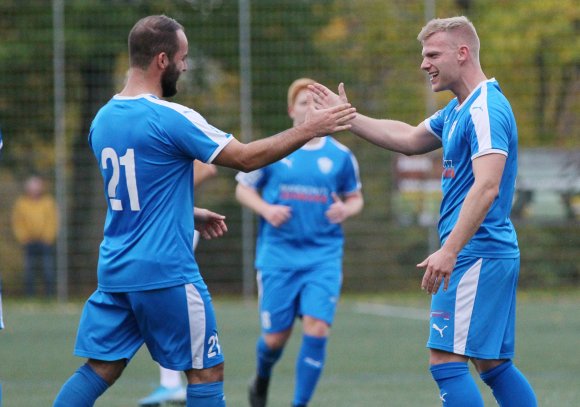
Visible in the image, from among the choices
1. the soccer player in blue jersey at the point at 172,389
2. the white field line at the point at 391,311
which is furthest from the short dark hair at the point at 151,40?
the white field line at the point at 391,311

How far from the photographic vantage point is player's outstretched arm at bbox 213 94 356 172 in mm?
5242

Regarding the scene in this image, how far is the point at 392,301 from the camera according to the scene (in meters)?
18.0

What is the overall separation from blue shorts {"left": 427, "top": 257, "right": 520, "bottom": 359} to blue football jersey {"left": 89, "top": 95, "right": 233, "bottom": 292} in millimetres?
1201

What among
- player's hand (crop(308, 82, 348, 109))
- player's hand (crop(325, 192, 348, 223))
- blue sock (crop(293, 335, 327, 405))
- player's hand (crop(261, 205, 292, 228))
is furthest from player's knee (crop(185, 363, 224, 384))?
player's hand (crop(325, 192, 348, 223))

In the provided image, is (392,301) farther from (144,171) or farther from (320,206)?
(144,171)

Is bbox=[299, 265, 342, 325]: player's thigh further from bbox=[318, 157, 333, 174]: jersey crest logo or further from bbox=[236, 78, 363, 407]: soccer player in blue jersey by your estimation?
bbox=[318, 157, 333, 174]: jersey crest logo

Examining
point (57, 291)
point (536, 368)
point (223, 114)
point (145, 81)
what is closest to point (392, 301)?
point (223, 114)

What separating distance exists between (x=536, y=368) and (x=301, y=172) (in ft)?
9.36

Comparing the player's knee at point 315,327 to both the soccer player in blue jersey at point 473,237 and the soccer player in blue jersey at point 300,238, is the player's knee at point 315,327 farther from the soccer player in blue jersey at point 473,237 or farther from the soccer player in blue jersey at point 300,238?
the soccer player in blue jersey at point 473,237

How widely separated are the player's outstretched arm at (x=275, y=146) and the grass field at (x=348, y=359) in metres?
3.07

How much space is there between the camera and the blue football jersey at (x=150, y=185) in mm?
5180

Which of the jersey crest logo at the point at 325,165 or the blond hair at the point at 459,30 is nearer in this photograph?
the blond hair at the point at 459,30

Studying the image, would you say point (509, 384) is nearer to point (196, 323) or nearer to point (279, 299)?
point (196, 323)

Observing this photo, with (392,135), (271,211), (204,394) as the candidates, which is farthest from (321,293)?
(204,394)
